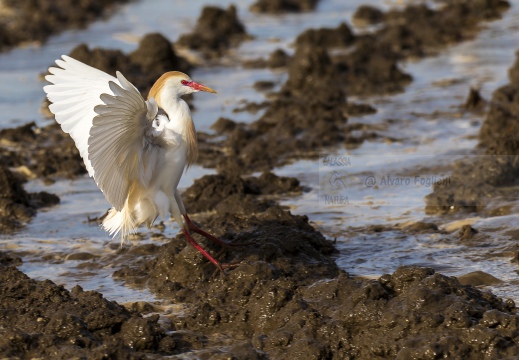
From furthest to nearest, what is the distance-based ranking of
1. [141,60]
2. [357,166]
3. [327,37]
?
[327,37] < [141,60] < [357,166]

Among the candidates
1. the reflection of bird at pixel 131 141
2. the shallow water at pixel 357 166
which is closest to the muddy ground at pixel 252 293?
the shallow water at pixel 357 166

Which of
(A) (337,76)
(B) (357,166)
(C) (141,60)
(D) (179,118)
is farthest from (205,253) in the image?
(C) (141,60)

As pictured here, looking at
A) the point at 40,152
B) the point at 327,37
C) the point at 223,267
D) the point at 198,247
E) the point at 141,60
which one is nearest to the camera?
the point at 223,267

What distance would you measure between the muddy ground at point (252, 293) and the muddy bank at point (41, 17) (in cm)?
666

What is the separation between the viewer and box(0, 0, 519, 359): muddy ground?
589 cm

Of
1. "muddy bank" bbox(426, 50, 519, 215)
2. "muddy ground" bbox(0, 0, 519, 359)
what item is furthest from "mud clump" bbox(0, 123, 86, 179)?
"muddy bank" bbox(426, 50, 519, 215)

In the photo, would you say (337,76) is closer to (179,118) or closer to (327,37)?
(327,37)

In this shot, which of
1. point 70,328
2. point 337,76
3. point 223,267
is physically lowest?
point 70,328

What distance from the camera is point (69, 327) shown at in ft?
19.8

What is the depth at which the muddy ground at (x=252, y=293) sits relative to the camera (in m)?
5.89

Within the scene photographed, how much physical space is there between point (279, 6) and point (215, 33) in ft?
9.91

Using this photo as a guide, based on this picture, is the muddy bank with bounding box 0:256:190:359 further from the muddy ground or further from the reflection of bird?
the reflection of bird

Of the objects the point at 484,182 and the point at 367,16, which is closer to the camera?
the point at 484,182

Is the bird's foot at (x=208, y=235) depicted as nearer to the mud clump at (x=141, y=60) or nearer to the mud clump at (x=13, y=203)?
the mud clump at (x=13, y=203)
